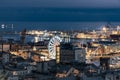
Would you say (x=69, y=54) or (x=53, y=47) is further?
(x=53, y=47)

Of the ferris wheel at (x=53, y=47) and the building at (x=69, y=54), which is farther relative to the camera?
the ferris wheel at (x=53, y=47)

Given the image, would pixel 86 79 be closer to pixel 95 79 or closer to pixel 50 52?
pixel 95 79

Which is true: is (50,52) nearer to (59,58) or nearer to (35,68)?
(59,58)

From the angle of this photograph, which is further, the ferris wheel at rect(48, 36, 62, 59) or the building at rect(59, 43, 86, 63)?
the ferris wheel at rect(48, 36, 62, 59)

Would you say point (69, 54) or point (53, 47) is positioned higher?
point (53, 47)

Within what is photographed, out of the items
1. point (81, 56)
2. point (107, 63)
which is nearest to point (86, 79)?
point (107, 63)

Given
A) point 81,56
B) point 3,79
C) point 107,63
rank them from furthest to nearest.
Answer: point 81,56 → point 107,63 → point 3,79

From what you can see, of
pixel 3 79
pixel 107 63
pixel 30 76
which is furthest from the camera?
pixel 107 63

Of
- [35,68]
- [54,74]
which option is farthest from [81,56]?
[54,74]

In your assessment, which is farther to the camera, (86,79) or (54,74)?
(54,74)
